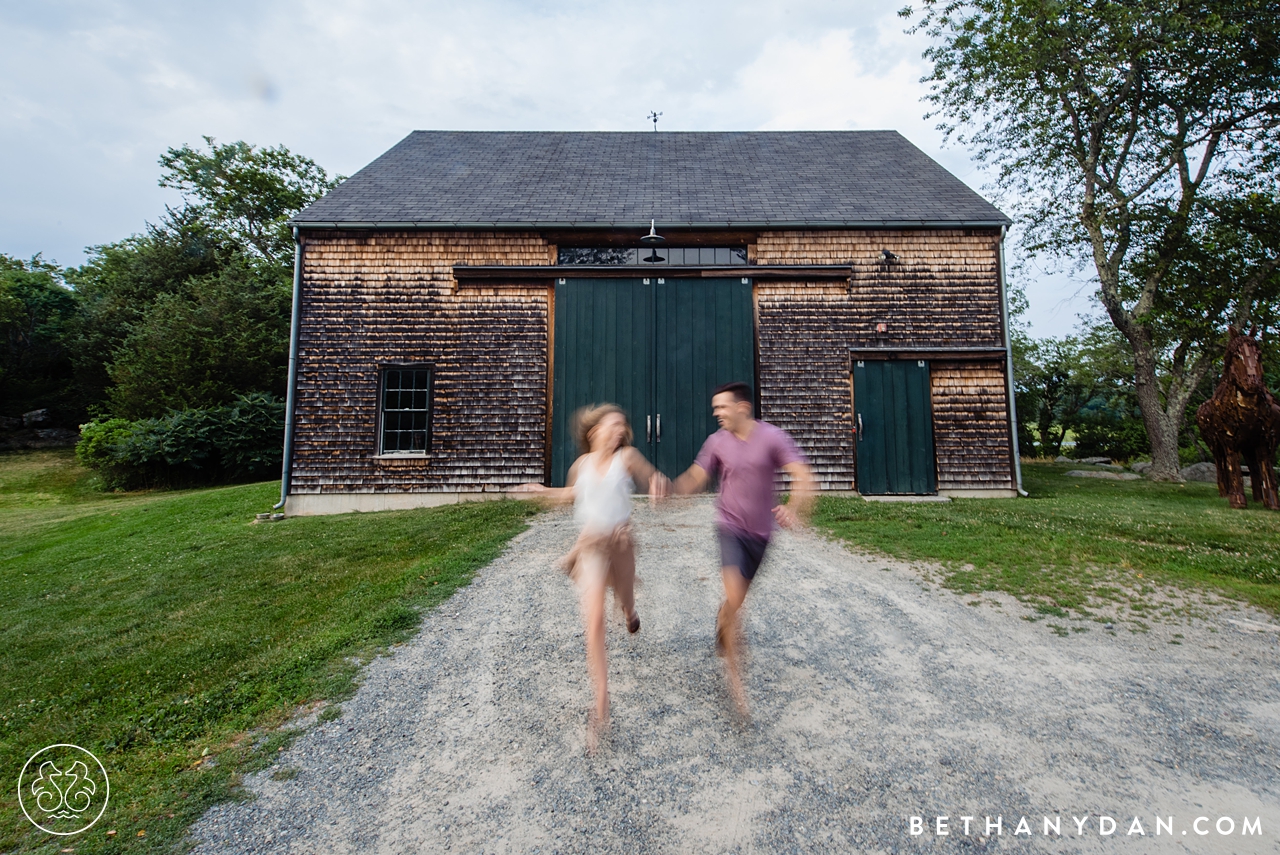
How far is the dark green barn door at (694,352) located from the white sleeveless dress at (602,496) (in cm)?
774

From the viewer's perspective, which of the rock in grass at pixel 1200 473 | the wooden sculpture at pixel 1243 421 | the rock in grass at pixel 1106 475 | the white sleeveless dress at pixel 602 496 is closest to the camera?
the white sleeveless dress at pixel 602 496

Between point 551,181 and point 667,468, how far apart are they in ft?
22.9

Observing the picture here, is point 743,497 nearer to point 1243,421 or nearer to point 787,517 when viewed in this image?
point 787,517

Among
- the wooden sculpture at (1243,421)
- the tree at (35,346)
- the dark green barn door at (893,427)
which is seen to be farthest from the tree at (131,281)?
the wooden sculpture at (1243,421)

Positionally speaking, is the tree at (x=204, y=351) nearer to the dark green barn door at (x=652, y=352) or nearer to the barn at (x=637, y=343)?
the barn at (x=637, y=343)

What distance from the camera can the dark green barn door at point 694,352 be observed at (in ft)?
36.7

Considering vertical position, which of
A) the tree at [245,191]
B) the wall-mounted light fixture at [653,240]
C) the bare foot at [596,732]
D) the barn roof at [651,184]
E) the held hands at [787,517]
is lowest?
the bare foot at [596,732]

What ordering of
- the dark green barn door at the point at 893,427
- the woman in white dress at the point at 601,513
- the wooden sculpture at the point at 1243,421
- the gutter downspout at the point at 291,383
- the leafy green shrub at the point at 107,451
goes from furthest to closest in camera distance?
the leafy green shrub at the point at 107,451 < the dark green barn door at the point at 893,427 < the gutter downspout at the point at 291,383 < the wooden sculpture at the point at 1243,421 < the woman in white dress at the point at 601,513

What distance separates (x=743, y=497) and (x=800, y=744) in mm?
1287

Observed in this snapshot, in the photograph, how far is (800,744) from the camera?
9.72ft

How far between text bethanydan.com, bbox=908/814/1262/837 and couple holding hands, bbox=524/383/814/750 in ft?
3.53

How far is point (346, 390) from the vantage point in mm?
11320

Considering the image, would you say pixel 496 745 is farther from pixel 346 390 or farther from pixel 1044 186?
pixel 1044 186

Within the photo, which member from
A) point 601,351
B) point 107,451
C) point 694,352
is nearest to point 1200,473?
point 694,352
